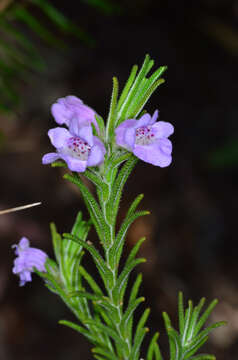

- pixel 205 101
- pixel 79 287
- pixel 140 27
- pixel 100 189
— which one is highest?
pixel 140 27

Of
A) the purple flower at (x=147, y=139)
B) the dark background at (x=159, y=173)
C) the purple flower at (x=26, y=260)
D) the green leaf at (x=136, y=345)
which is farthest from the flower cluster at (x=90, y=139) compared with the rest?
the dark background at (x=159, y=173)

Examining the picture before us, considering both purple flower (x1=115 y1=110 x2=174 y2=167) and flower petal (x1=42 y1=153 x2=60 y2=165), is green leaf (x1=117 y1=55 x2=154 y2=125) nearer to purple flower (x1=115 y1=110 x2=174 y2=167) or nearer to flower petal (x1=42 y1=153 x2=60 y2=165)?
purple flower (x1=115 y1=110 x2=174 y2=167)

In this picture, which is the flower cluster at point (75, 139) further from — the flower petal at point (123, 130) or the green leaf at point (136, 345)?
the green leaf at point (136, 345)

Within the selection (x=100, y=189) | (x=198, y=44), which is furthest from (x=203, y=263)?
(x=100, y=189)

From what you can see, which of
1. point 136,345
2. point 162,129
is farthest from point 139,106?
point 136,345

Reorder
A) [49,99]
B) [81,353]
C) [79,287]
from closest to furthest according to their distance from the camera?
[79,287] → [81,353] → [49,99]

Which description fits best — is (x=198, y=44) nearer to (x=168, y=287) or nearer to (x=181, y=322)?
(x=168, y=287)

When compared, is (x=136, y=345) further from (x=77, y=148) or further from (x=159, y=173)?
(x=159, y=173)

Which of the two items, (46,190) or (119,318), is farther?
(46,190)

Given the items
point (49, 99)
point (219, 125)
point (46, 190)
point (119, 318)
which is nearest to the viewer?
point (119, 318)
